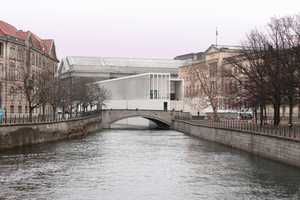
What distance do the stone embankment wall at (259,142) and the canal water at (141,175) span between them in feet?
2.40

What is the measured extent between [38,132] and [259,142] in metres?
22.5

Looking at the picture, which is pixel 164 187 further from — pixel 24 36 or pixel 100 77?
pixel 100 77

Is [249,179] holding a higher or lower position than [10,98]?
lower

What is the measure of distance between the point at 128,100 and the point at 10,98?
4758 centimetres

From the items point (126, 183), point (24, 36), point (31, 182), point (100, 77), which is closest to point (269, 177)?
point (126, 183)

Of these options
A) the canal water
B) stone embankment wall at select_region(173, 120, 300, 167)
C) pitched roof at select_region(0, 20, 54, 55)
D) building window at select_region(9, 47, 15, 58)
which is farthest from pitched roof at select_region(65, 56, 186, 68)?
the canal water

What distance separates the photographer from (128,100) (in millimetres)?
108312

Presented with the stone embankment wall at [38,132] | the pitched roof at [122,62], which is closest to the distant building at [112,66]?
the pitched roof at [122,62]

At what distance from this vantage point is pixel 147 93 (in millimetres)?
98750

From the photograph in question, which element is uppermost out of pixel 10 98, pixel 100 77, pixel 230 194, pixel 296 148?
pixel 100 77

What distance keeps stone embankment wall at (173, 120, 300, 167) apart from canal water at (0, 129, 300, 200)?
0.73m

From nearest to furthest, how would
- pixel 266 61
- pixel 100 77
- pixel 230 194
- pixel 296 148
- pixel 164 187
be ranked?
pixel 230 194 < pixel 164 187 < pixel 296 148 < pixel 266 61 < pixel 100 77

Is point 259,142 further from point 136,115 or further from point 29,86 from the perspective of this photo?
point 136,115

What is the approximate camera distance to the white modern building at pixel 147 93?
9844cm
